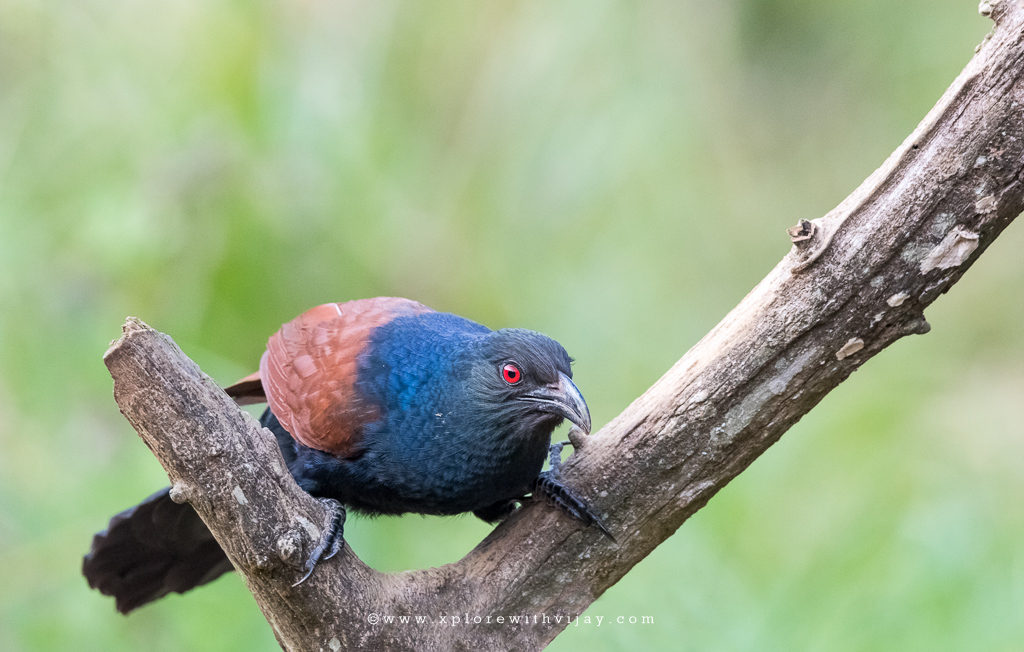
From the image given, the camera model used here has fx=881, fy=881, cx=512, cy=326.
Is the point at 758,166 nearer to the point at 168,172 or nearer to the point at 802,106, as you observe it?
the point at 802,106

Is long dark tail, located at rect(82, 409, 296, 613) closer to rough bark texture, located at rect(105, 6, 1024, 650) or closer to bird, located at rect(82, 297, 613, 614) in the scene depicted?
bird, located at rect(82, 297, 613, 614)

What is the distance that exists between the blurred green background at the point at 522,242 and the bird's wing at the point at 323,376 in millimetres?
1061

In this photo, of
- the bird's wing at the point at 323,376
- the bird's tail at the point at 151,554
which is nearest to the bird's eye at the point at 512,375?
the bird's wing at the point at 323,376

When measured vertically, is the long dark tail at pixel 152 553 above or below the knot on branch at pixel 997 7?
below

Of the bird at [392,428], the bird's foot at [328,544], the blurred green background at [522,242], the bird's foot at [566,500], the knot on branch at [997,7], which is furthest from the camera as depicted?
the blurred green background at [522,242]

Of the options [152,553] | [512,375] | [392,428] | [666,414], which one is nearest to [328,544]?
[392,428]

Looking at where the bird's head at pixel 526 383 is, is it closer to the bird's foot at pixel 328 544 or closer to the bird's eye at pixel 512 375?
the bird's eye at pixel 512 375

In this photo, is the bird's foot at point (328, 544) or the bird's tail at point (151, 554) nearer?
the bird's foot at point (328, 544)

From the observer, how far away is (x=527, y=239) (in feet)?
16.6

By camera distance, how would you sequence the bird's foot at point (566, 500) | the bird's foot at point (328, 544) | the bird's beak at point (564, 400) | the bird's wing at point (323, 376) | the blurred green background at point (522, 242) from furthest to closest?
1. the blurred green background at point (522, 242)
2. the bird's wing at point (323, 376)
3. the bird's beak at point (564, 400)
4. the bird's foot at point (566, 500)
5. the bird's foot at point (328, 544)

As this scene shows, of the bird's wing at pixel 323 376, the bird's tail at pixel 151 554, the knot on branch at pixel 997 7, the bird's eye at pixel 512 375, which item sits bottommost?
the bird's tail at pixel 151 554

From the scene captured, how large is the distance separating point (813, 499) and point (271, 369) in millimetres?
2699

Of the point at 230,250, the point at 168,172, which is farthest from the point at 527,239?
the point at 168,172

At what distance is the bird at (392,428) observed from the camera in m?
2.73
